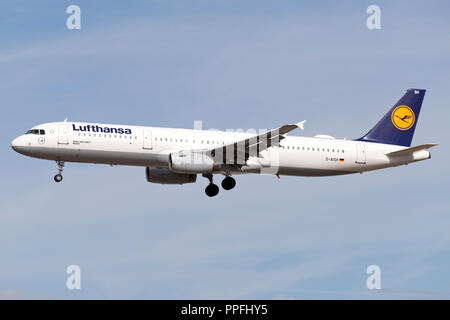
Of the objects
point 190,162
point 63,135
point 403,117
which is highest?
point 403,117

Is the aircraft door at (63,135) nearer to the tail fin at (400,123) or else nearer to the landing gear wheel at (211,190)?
the landing gear wheel at (211,190)

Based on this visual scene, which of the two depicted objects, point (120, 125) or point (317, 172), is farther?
point (317, 172)

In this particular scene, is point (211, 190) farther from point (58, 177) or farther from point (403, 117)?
point (403, 117)

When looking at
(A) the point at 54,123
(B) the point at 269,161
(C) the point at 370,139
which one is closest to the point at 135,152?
(A) the point at 54,123

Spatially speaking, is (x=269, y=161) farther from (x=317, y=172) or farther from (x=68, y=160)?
(x=68, y=160)

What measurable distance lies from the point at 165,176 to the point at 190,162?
4719mm

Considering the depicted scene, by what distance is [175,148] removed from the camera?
4928cm

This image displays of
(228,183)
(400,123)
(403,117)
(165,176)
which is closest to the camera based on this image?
(228,183)

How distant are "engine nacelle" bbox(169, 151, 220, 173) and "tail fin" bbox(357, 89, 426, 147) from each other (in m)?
11.8

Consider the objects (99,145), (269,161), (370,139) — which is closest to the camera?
(99,145)

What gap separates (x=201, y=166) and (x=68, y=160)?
25.6 feet

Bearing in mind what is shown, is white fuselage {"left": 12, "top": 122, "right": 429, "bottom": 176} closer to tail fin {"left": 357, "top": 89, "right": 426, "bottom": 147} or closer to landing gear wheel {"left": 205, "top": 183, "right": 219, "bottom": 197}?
landing gear wheel {"left": 205, "top": 183, "right": 219, "bottom": 197}

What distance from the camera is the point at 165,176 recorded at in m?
52.6

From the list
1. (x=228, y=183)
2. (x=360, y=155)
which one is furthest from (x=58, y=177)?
(x=360, y=155)
